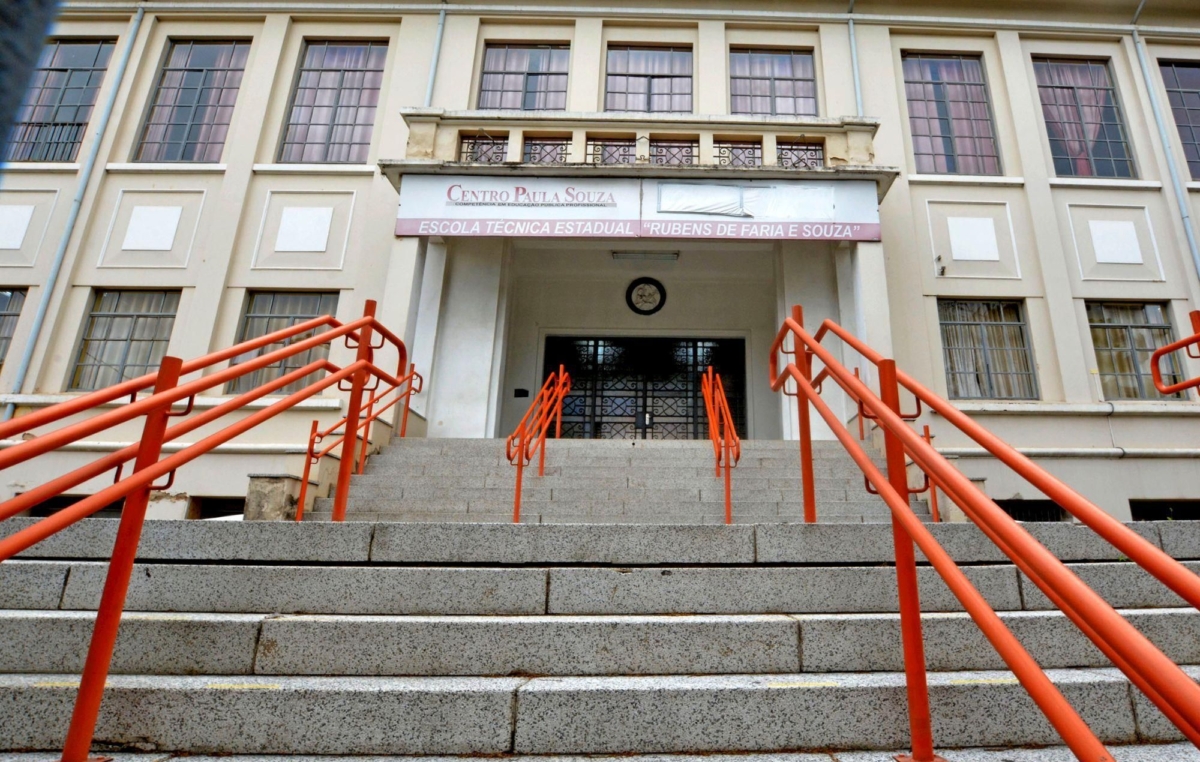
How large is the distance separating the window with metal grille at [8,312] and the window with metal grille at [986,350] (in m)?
14.4

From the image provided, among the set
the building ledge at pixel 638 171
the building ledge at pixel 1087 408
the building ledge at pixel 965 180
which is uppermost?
the building ledge at pixel 965 180

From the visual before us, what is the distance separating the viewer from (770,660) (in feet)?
8.40

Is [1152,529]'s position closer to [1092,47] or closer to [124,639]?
[124,639]

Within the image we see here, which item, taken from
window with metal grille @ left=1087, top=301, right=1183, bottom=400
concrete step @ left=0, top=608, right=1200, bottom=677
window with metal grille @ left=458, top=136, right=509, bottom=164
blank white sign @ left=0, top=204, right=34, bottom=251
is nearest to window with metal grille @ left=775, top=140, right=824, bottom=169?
window with metal grille @ left=458, top=136, right=509, bottom=164

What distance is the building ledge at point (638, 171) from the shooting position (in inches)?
345

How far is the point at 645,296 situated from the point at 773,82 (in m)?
4.51

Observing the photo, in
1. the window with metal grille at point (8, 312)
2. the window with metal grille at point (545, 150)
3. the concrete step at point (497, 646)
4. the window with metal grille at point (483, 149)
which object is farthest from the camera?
the window with metal grille at point (545, 150)

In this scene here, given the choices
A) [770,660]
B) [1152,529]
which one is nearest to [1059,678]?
[770,660]

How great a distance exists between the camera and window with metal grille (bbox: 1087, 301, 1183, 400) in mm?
9320

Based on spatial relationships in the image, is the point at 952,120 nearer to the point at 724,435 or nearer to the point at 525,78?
Result: the point at 525,78

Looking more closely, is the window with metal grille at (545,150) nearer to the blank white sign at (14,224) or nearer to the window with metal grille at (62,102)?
the window with metal grille at (62,102)

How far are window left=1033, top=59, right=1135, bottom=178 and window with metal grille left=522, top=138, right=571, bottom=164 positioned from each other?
830cm

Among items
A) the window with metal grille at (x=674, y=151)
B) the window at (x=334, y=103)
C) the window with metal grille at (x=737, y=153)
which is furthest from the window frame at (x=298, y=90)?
the window with metal grille at (x=737, y=153)

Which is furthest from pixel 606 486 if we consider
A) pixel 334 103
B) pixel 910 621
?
pixel 334 103
